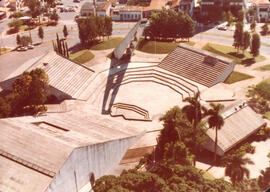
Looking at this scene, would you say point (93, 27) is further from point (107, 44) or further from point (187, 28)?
point (187, 28)

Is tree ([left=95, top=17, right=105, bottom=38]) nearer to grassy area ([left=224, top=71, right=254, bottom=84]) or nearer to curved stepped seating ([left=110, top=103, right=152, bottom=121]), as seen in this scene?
curved stepped seating ([left=110, top=103, right=152, bottom=121])

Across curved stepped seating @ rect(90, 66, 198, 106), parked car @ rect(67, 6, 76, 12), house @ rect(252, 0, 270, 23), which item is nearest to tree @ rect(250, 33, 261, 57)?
curved stepped seating @ rect(90, 66, 198, 106)

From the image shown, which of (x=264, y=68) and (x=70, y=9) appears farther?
(x=70, y=9)

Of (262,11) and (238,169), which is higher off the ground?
(262,11)

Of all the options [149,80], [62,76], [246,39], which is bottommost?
[149,80]

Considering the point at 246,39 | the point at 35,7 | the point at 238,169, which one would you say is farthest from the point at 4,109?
the point at 246,39

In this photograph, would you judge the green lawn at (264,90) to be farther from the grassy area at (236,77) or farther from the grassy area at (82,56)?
the grassy area at (82,56)

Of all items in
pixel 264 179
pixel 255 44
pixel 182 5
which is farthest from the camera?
pixel 182 5

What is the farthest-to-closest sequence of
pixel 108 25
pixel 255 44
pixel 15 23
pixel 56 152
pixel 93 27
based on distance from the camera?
pixel 15 23 → pixel 108 25 → pixel 93 27 → pixel 255 44 → pixel 56 152
